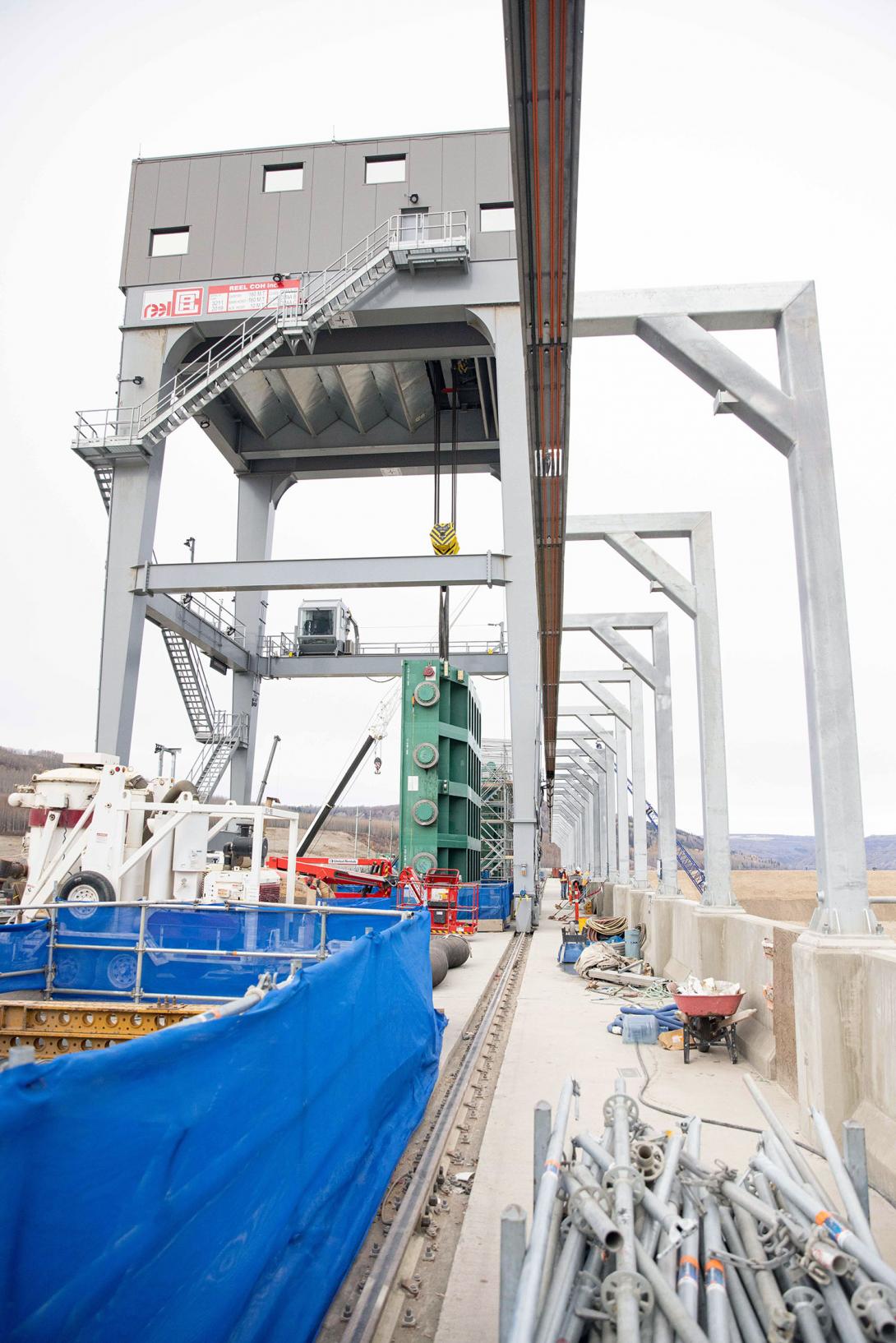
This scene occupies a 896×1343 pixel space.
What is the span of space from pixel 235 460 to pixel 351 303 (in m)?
11.1

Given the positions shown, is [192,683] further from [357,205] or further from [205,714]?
[357,205]

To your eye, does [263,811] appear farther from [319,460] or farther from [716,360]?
[319,460]

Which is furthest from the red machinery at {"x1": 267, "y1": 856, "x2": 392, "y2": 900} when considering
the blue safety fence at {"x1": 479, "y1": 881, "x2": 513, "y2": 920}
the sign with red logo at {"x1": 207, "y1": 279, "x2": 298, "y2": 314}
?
the sign with red logo at {"x1": 207, "y1": 279, "x2": 298, "y2": 314}

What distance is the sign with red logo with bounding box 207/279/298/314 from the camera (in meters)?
26.3

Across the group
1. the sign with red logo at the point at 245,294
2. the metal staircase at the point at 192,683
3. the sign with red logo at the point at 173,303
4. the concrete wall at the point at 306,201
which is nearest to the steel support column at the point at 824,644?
the concrete wall at the point at 306,201

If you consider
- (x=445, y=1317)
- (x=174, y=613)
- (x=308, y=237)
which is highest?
(x=308, y=237)

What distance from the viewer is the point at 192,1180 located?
290 cm

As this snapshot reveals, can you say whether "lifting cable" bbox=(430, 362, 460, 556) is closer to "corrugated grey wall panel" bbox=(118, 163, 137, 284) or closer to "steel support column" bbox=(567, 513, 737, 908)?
"corrugated grey wall panel" bbox=(118, 163, 137, 284)

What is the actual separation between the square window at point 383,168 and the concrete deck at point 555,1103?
24152 millimetres

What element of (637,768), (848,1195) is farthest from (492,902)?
(848,1195)

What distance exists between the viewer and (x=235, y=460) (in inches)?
1369

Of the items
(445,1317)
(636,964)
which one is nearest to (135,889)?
(636,964)

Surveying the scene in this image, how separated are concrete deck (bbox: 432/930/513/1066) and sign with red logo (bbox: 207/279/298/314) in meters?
18.7

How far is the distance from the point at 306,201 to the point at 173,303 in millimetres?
4999
